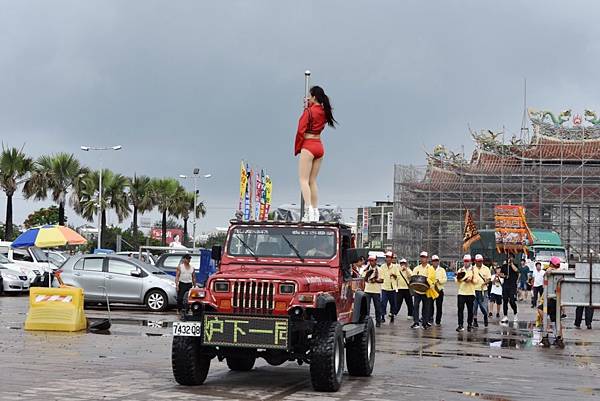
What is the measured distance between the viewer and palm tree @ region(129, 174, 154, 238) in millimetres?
64938

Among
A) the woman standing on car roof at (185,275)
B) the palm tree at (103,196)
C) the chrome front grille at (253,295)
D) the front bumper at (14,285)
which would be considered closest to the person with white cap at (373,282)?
the woman standing on car roof at (185,275)

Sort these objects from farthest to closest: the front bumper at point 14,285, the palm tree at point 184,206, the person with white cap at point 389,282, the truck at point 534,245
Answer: the palm tree at point 184,206, the truck at point 534,245, the front bumper at point 14,285, the person with white cap at point 389,282

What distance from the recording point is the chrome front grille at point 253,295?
35.0 feet

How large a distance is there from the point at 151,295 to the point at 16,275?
9.25 meters

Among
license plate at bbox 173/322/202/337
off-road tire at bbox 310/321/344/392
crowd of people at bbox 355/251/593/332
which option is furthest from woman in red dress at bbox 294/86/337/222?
crowd of people at bbox 355/251/593/332

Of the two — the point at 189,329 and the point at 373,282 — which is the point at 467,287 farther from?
the point at 189,329

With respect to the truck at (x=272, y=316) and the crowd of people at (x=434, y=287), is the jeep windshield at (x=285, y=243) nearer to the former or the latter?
the truck at (x=272, y=316)

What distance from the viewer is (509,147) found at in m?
70.9

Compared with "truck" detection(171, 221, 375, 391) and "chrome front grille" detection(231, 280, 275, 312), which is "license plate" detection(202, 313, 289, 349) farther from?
"chrome front grille" detection(231, 280, 275, 312)

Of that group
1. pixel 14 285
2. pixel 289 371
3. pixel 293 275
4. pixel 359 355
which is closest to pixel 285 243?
pixel 293 275

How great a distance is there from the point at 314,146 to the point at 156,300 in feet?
46.7

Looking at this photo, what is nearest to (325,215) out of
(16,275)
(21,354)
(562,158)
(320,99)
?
(320,99)

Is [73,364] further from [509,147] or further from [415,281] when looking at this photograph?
[509,147]

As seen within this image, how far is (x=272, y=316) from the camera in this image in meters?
10.5
